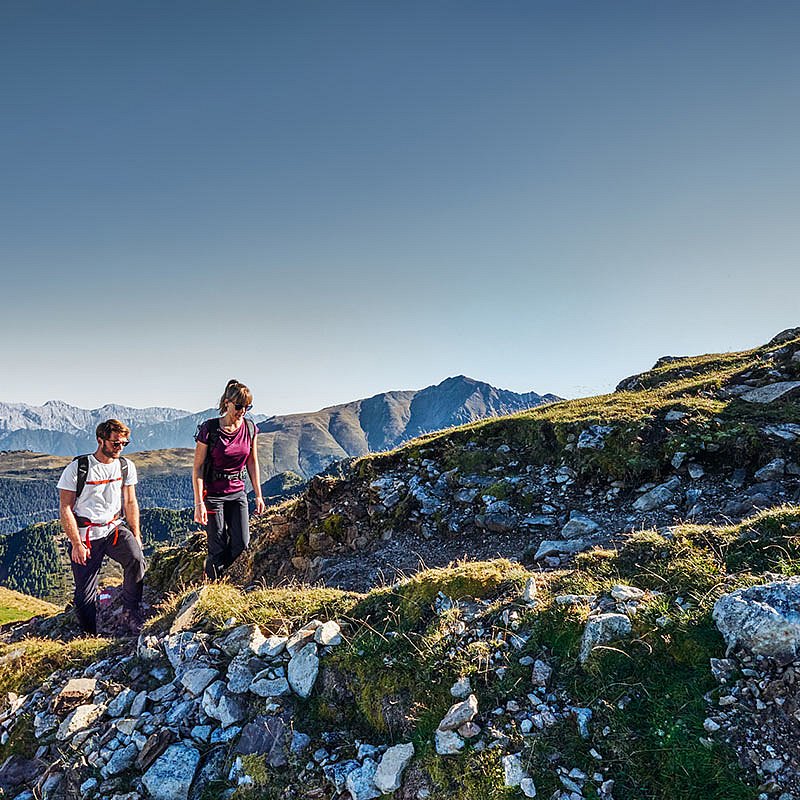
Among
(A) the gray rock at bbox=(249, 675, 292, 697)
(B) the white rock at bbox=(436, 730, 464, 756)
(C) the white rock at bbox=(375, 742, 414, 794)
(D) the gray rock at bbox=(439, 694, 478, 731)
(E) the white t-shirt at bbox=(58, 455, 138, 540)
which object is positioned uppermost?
(E) the white t-shirt at bbox=(58, 455, 138, 540)

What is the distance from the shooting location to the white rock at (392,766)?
4.38m

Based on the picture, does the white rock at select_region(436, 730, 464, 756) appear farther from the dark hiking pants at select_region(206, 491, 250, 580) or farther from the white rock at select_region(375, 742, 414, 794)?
the dark hiking pants at select_region(206, 491, 250, 580)

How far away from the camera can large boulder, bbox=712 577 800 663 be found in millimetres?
4277

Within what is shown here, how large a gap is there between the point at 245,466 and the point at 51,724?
5070 millimetres

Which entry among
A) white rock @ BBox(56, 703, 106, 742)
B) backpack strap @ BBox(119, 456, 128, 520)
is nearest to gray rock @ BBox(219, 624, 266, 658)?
white rock @ BBox(56, 703, 106, 742)

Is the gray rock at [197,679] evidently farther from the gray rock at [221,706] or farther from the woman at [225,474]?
the woman at [225,474]

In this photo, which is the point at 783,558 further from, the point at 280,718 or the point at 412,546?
the point at 412,546

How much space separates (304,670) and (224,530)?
5.01m

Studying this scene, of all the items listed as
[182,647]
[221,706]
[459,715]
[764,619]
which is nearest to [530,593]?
[459,715]

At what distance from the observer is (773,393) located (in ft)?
44.1

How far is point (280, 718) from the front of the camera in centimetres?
525

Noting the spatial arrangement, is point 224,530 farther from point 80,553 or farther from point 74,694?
point 74,694

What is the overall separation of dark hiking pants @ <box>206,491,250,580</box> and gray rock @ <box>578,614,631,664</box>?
287 inches

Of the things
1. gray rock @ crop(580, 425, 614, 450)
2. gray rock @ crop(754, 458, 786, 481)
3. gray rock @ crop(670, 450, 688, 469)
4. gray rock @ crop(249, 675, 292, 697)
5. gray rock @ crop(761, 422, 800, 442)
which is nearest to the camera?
gray rock @ crop(249, 675, 292, 697)
